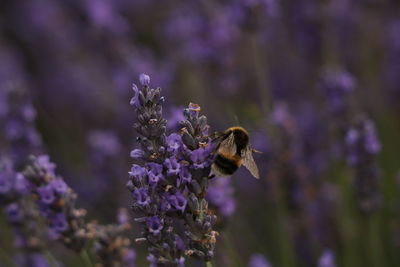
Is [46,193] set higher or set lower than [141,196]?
higher

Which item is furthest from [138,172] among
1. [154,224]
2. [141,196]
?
[154,224]

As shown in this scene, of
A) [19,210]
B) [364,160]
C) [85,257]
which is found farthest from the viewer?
[364,160]

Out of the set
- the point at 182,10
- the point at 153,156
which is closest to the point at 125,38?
the point at 182,10

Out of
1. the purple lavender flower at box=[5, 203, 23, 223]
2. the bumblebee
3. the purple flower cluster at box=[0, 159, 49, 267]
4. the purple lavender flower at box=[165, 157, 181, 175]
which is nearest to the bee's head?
the bumblebee

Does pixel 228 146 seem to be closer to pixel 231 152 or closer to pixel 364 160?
pixel 231 152

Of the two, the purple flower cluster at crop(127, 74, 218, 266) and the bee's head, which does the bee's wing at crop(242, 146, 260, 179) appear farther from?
the purple flower cluster at crop(127, 74, 218, 266)

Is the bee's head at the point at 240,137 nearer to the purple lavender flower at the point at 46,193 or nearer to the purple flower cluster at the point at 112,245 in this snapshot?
the purple flower cluster at the point at 112,245

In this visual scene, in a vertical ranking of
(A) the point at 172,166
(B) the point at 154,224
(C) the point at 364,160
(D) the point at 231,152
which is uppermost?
(C) the point at 364,160
